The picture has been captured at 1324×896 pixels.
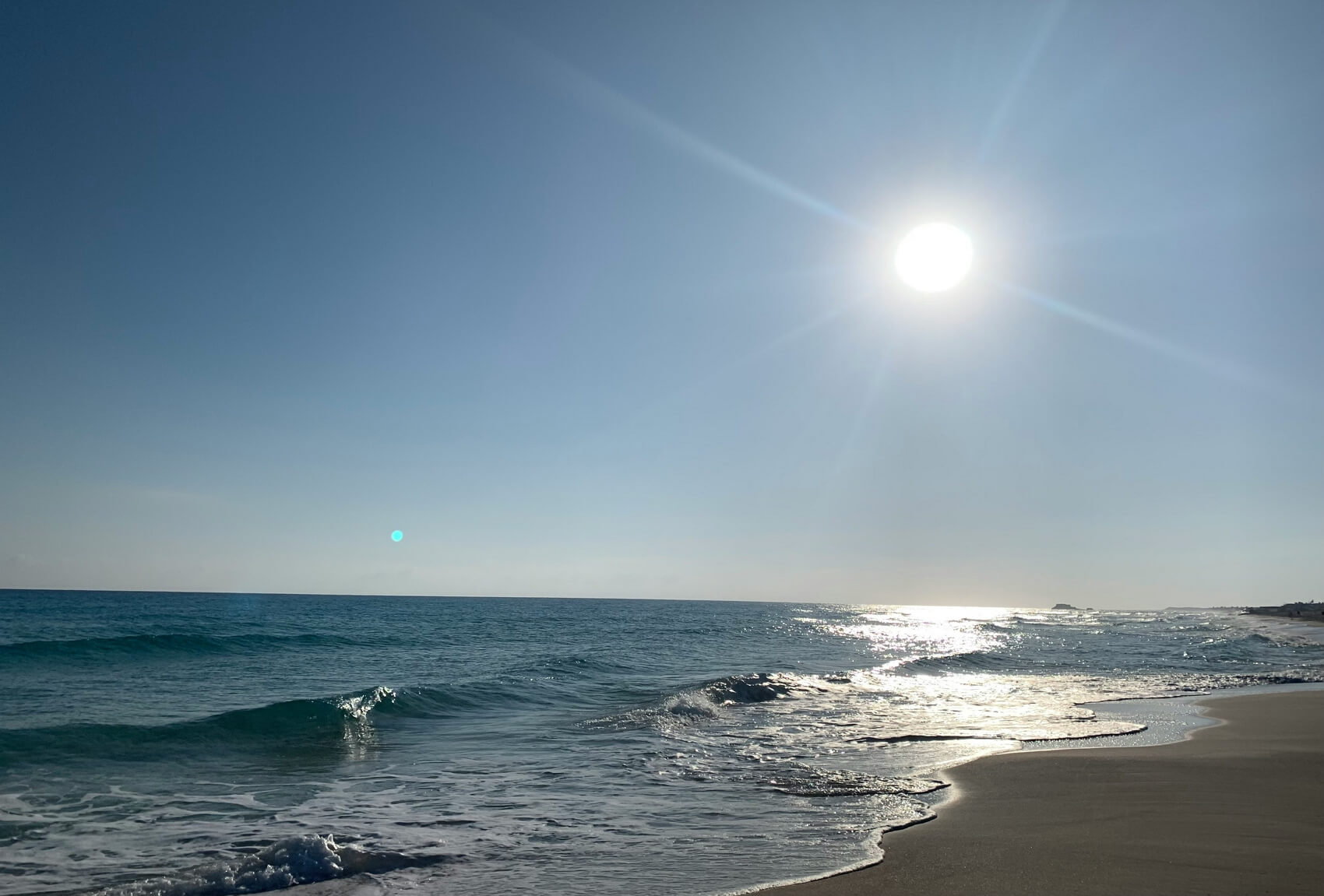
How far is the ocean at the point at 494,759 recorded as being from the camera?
23.9 ft

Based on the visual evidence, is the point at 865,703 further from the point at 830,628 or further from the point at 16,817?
the point at 830,628

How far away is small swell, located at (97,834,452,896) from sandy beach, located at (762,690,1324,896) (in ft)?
12.3

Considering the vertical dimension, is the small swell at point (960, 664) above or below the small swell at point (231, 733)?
below

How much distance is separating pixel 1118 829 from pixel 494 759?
890 cm

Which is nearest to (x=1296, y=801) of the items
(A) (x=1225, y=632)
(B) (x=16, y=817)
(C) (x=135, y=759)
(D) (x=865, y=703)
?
(D) (x=865, y=703)

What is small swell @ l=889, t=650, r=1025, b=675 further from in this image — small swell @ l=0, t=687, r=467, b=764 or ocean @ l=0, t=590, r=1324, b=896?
small swell @ l=0, t=687, r=467, b=764

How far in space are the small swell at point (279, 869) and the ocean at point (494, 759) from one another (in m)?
0.03

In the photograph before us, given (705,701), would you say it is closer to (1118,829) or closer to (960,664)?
(1118,829)

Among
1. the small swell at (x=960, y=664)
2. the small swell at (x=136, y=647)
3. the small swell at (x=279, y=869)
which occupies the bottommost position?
the small swell at (x=960, y=664)

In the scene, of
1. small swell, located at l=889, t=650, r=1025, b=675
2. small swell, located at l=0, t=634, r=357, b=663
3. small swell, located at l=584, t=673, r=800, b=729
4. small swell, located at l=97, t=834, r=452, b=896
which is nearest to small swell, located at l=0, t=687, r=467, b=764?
small swell, located at l=584, t=673, r=800, b=729

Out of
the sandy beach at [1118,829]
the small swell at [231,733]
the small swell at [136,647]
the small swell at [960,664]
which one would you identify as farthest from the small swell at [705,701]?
the small swell at [136,647]

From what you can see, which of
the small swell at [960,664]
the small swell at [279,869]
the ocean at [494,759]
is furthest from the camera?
the small swell at [960,664]

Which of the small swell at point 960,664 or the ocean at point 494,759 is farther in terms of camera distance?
the small swell at point 960,664

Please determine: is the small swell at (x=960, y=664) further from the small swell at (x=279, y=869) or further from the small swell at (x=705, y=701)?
the small swell at (x=279, y=869)
